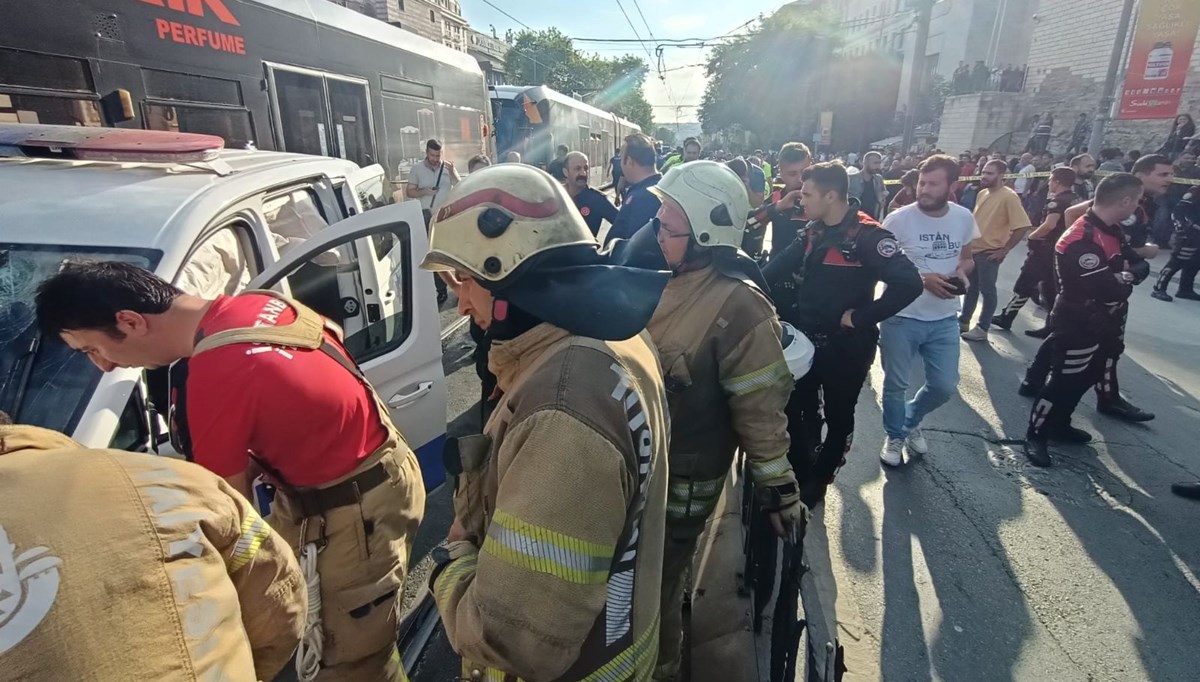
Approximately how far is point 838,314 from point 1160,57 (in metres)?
20.0

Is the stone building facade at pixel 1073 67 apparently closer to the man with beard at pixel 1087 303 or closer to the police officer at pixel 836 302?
the man with beard at pixel 1087 303

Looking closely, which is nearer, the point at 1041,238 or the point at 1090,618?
the point at 1090,618

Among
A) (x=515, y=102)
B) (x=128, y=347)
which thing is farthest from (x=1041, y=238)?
(x=515, y=102)

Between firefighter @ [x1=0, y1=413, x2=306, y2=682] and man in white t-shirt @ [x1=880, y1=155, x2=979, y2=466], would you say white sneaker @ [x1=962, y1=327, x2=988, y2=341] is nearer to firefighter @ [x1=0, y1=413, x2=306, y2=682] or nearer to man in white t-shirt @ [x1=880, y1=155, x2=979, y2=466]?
man in white t-shirt @ [x1=880, y1=155, x2=979, y2=466]

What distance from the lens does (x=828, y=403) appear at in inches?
138

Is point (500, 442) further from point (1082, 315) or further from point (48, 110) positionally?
point (48, 110)

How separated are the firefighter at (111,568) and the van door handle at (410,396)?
5.68ft

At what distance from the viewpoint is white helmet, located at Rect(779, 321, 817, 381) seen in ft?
9.60

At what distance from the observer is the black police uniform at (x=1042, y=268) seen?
625 centimetres

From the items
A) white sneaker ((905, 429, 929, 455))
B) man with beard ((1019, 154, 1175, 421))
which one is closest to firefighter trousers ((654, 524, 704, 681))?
white sneaker ((905, 429, 929, 455))

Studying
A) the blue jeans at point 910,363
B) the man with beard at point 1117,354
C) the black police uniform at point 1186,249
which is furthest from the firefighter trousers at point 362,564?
the black police uniform at point 1186,249

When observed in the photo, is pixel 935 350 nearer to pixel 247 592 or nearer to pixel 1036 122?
pixel 247 592

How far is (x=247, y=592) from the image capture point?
45.4 inches

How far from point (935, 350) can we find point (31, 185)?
4.66 metres
